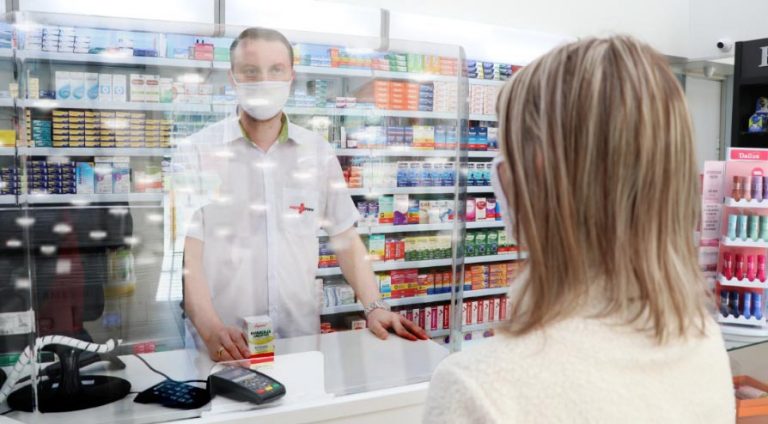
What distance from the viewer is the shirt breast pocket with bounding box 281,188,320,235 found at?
1803 millimetres

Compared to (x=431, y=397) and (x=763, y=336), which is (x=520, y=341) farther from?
(x=763, y=336)

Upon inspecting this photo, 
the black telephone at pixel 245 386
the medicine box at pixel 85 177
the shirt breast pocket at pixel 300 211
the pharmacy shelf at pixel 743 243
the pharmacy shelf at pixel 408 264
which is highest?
the medicine box at pixel 85 177

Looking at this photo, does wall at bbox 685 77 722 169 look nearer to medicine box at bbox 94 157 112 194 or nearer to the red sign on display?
the red sign on display

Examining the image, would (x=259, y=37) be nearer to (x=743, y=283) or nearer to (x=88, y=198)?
(x=88, y=198)

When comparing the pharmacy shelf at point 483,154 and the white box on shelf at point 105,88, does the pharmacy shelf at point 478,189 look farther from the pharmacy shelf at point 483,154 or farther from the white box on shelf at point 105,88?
the white box on shelf at point 105,88

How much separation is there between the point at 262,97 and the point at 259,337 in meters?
0.70

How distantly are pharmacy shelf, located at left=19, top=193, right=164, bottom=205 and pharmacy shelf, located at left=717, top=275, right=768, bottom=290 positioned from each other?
234 cm

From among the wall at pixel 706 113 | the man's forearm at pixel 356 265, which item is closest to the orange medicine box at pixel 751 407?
the man's forearm at pixel 356 265

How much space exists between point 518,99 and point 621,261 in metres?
0.23

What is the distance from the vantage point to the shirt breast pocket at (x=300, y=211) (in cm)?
180

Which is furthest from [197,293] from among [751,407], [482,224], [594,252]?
[482,224]

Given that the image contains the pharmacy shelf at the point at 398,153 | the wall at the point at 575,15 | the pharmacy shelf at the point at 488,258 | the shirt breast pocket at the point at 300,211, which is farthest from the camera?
the pharmacy shelf at the point at 488,258

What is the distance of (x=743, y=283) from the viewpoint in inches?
102

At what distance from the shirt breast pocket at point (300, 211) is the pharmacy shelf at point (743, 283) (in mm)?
1875
